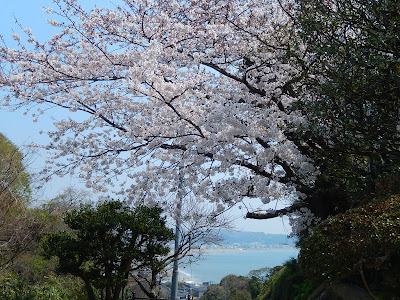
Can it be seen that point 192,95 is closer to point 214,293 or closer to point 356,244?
point 356,244

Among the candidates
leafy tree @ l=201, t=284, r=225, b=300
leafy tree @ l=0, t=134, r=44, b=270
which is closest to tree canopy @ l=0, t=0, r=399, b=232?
leafy tree @ l=0, t=134, r=44, b=270

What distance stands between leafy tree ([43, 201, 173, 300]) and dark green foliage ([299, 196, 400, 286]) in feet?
7.74

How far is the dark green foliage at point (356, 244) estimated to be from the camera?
11.5 ft

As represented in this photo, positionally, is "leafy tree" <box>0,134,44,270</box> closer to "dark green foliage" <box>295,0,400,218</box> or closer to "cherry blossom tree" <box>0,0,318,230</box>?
"cherry blossom tree" <box>0,0,318,230</box>

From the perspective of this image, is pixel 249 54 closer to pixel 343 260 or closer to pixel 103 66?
pixel 103 66

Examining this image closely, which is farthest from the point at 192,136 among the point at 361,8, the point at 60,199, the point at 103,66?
the point at 60,199

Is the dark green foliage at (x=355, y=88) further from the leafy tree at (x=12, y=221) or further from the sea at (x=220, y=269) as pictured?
the leafy tree at (x=12, y=221)

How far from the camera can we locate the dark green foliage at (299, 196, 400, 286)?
11.5 ft

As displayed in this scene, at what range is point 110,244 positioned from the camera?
5.82 meters

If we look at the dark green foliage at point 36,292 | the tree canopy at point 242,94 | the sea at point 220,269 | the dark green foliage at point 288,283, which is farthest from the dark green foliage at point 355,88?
the dark green foliage at point 36,292

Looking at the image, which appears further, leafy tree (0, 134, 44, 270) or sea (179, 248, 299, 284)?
sea (179, 248, 299, 284)

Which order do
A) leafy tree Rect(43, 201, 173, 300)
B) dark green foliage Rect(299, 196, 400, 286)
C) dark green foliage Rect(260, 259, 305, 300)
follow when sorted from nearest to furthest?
dark green foliage Rect(299, 196, 400, 286) < leafy tree Rect(43, 201, 173, 300) < dark green foliage Rect(260, 259, 305, 300)

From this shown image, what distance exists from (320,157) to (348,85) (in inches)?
37.3

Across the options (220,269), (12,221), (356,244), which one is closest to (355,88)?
(356,244)
